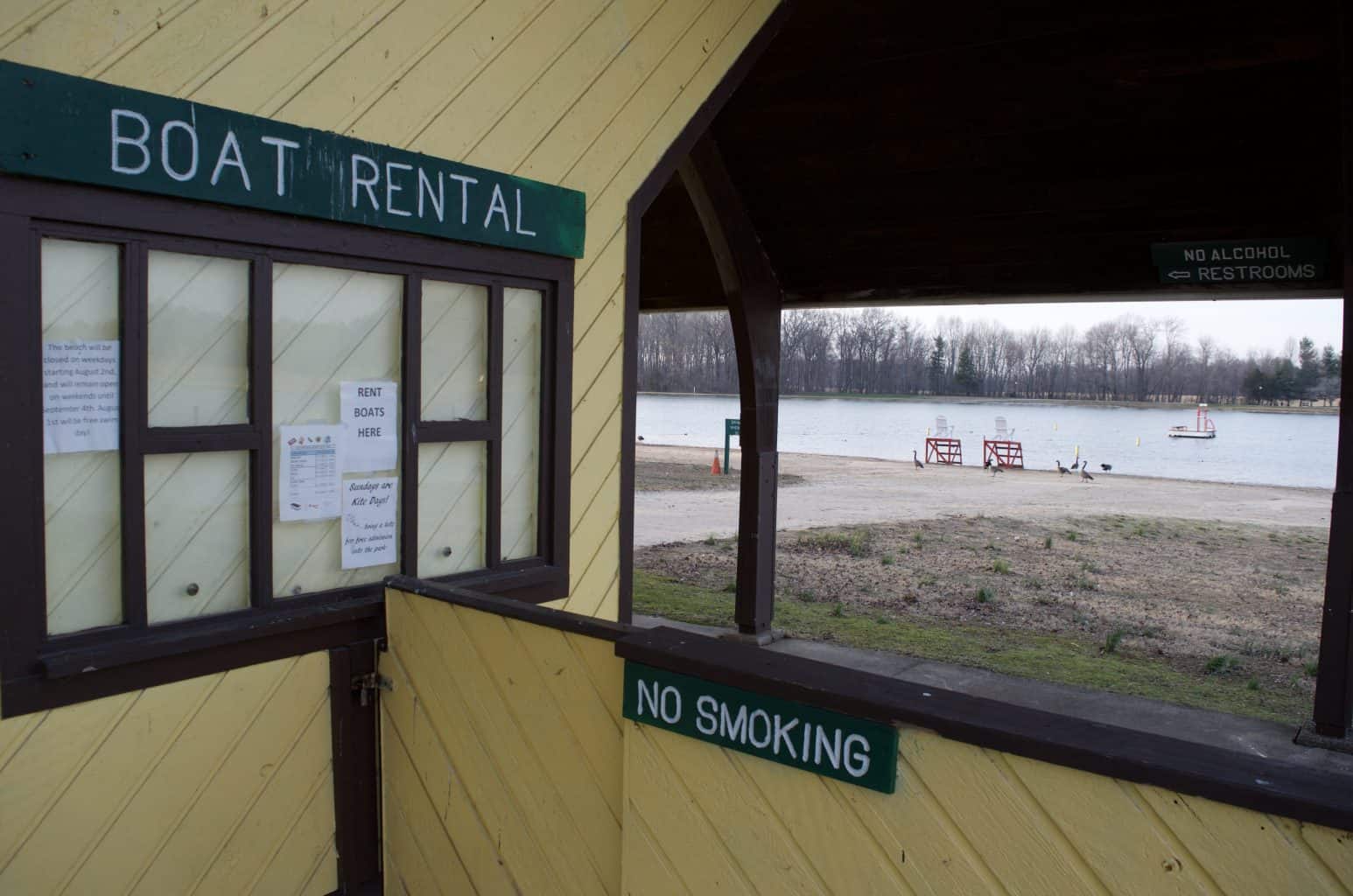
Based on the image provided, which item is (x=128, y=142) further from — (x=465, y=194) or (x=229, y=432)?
(x=465, y=194)

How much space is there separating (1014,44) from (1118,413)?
6375 cm

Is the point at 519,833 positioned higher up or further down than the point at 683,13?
further down

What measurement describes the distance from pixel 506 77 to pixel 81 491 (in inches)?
79.2

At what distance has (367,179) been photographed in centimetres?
323

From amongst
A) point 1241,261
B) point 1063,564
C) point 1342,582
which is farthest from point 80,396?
point 1063,564

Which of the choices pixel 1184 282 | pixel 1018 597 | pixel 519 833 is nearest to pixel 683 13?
pixel 519 833

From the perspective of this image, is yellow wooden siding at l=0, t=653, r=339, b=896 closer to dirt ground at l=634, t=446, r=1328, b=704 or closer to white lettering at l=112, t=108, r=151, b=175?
white lettering at l=112, t=108, r=151, b=175

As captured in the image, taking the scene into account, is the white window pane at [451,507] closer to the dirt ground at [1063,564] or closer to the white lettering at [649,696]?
the white lettering at [649,696]

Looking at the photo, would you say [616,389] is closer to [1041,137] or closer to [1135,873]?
[1135,873]

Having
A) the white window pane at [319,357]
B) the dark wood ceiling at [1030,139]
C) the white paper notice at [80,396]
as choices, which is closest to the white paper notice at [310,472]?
the white window pane at [319,357]

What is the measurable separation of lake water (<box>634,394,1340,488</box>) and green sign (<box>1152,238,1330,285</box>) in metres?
28.9

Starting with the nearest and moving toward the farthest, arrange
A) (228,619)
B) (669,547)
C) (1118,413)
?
(228,619) → (669,547) → (1118,413)

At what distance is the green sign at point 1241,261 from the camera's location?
20.3ft

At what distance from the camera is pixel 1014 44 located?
568 centimetres
